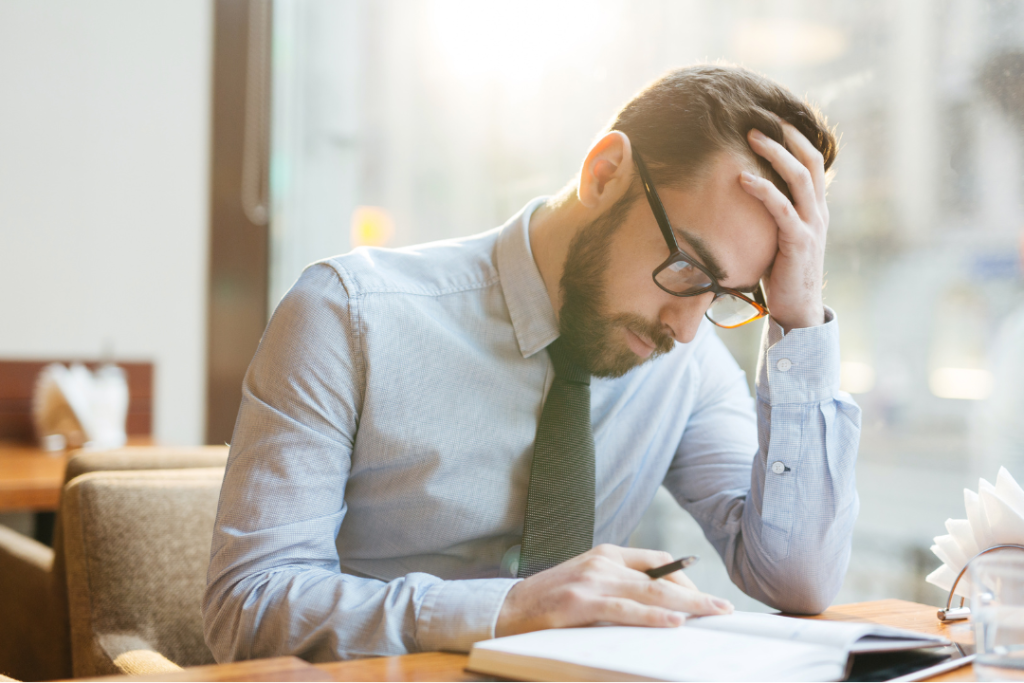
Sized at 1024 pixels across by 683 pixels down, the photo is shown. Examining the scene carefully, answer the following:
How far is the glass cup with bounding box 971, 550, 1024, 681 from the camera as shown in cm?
67

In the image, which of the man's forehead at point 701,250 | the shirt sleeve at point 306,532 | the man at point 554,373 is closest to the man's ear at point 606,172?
the man at point 554,373

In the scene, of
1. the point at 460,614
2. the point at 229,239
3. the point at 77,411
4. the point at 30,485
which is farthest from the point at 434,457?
the point at 229,239

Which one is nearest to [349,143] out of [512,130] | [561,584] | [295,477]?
[512,130]

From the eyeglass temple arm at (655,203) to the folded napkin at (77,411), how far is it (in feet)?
7.78

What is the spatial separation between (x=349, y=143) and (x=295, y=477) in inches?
89.0

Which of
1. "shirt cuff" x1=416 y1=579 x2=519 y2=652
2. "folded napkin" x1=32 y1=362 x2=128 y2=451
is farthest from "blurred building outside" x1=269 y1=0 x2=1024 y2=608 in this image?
"folded napkin" x1=32 y1=362 x2=128 y2=451

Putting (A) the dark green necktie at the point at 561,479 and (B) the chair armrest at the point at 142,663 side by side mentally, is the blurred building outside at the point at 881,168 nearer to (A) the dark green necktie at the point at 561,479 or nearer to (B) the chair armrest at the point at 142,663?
(A) the dark green necktie at the point at 561,479

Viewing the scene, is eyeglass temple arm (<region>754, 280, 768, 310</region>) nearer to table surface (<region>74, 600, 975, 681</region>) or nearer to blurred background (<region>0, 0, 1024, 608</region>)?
blurred background (<region>0, 0, 1024, 608</region>)

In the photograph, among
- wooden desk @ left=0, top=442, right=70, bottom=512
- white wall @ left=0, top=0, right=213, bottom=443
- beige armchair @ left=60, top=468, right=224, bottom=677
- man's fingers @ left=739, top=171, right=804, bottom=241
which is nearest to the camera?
man's fingers @ left=739, top=171, right=804, bottom=241

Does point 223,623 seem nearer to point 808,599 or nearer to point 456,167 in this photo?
point 808,599

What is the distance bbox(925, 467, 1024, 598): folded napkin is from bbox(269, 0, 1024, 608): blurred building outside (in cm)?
34

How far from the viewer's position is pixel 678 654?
65 cm

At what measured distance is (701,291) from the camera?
1.04m

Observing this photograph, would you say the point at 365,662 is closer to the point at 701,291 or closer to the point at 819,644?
the point at 819,644
